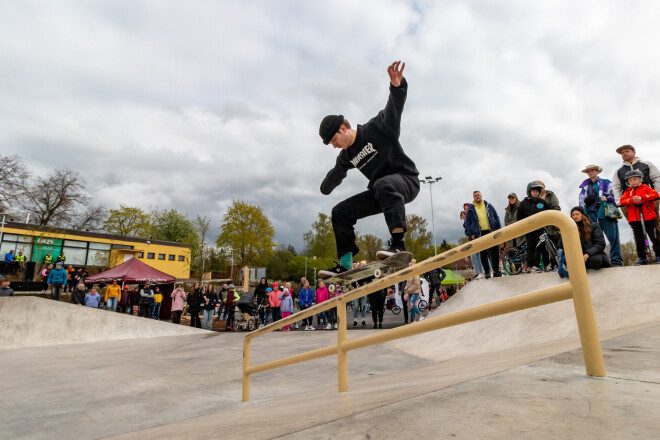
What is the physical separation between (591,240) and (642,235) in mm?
992

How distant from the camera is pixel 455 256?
5.80 feet

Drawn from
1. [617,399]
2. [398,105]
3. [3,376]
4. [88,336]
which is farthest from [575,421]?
[88,336]

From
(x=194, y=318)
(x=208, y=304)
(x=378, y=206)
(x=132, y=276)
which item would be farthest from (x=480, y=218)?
(x=132, y=276)

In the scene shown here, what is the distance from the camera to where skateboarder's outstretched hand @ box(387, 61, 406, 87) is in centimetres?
270

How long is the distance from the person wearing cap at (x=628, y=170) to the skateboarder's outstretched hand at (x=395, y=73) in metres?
5.37

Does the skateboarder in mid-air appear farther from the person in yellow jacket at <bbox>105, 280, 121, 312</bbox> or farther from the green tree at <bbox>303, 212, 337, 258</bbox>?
the green tree at <bbox>303, 212, 337, 258</bbox>

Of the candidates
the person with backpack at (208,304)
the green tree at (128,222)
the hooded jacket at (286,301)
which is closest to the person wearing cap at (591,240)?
the hooded jacket at (286,301)

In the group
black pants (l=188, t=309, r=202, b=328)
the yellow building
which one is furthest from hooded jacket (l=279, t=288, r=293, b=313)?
the yellow building

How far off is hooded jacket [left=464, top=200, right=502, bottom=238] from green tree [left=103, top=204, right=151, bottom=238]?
47451 mm

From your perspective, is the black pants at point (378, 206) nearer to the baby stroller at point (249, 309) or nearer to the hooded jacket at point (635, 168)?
the hooded jacket at point (635, 168)

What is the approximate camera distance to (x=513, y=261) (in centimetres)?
862

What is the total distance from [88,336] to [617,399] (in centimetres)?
1291

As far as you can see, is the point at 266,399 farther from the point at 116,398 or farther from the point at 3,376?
the point at 3,376

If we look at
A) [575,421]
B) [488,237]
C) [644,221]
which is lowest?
[575,421]
